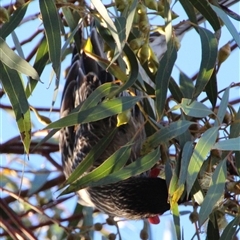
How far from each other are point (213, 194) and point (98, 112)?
366mm

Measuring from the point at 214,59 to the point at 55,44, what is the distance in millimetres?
425

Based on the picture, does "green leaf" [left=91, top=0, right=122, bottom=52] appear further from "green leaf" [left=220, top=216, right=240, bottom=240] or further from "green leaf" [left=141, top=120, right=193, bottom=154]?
"green leaf" [left=220, top=216, right=240, bottom=240]

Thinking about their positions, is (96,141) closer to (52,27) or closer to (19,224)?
(19,224)

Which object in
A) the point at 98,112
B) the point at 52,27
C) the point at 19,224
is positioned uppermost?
the point at 52,27

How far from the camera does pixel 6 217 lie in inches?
121

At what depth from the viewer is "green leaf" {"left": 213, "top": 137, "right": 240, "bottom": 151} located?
177 centimetres

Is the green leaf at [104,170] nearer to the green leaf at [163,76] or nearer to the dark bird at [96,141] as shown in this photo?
the green leaf at [163,76]

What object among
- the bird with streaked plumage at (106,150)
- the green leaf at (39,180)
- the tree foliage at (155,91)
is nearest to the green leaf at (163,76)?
the tree foliage at (155,91)

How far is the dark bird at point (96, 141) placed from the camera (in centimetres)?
287

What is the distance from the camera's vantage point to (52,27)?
6.01 feet

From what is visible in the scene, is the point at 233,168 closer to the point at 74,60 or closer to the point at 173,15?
the point at 173,15

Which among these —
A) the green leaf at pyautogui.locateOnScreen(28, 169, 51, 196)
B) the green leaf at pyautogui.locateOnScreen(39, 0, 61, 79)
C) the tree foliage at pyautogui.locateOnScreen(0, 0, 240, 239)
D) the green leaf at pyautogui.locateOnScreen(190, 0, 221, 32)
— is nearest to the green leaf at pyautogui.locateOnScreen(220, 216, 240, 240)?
the tree foliage at pyautogui.locateOnScreen(0, 0, 240, 239)

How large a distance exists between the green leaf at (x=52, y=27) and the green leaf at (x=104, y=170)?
337 millimetres

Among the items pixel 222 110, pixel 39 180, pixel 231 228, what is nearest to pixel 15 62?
pixel 222 110
